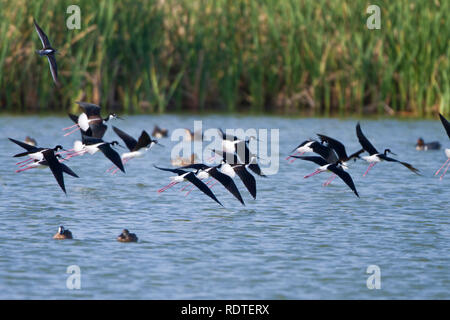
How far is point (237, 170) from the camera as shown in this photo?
33.1 ft

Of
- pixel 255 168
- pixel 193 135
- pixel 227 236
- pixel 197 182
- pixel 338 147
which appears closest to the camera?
pixel 227 236

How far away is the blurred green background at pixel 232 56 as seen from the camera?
18.8m

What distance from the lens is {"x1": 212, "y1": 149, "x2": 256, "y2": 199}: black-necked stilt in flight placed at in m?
9.95

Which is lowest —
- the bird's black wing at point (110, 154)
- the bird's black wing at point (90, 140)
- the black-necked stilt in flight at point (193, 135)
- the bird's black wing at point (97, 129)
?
the black-necked stilt in flight at point (193, 135)

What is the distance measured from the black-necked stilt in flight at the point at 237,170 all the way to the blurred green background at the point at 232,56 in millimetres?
9085

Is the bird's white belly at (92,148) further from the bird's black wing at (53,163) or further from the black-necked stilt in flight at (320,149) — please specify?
the black-necked stilt in flight at (320,149)

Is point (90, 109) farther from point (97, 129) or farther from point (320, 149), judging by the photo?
point (320, 149)

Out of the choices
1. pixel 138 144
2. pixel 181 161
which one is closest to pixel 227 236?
pixel 138 144

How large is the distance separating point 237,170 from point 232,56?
1055 centimetres

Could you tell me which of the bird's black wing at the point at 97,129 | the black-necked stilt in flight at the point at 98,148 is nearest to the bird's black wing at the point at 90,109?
the bird's black wing at the point at 97,129

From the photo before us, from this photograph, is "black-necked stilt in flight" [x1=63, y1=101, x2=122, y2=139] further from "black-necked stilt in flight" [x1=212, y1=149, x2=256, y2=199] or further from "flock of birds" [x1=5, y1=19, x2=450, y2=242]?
"black-necked stilt in flight" [x1=212, y1=149, x2=256, y2=199]

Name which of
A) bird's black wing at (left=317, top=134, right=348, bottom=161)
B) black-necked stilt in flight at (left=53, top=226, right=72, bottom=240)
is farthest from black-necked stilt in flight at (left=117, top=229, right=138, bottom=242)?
bird's black wing at (left=317, top=134, right=348, bottom=161)

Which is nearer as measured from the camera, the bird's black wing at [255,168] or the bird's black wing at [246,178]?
the bird's black wing at [246,178]

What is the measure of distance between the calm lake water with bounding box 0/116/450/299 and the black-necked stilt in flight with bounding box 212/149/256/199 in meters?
0.37
